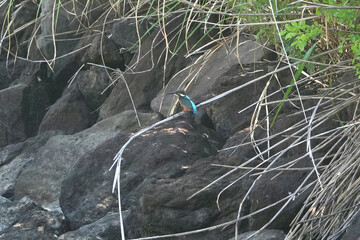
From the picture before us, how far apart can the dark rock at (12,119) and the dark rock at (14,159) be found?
20.2 inches

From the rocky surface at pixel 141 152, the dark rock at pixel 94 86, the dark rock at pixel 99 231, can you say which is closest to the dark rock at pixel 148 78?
the rocky surface at pixel 141 152

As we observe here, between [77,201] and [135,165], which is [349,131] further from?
[77,201]

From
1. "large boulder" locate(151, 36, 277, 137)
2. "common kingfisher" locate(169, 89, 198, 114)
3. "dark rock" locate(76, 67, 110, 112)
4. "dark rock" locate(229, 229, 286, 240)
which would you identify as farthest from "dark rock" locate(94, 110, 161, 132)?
"dark rock" locate(229, 229, 286, 240)

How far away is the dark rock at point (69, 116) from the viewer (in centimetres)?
657

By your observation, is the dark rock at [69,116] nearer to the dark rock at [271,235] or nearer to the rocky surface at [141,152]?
the rocky surface at [141,152]

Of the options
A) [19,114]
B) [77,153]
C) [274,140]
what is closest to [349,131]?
[274,140]

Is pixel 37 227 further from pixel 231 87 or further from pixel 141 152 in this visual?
pixel 231 87

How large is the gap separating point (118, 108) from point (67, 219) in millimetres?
1628

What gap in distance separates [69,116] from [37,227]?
7.65ft

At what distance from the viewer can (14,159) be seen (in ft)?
20.7

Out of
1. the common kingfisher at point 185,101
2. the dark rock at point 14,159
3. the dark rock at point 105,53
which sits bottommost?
the dark rock at point 14,159

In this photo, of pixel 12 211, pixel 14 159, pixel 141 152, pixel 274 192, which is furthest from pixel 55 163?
pixel 274 192

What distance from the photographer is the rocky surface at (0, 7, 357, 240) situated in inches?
142

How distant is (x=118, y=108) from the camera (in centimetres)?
603
